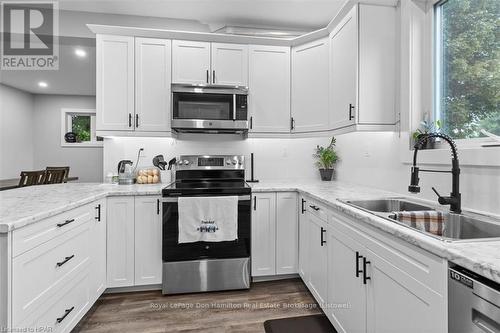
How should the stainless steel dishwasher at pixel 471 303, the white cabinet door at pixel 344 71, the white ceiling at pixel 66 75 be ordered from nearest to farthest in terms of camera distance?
1. the stainless steel dishwasher at pixel 471 303
2. the white cabinet door at pixel 344 71
3. the white ceiling at pixel 66 75

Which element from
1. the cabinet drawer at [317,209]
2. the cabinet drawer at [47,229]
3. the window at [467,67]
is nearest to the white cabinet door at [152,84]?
the cabinet drawer at [47,229]

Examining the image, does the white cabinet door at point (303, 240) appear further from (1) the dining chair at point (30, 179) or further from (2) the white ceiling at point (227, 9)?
(1) the dining chair at point (30, 179)

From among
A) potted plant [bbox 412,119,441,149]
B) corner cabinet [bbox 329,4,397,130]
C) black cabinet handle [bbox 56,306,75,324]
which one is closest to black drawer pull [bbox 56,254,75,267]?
black cabinet handle [bbox 56,306,75,324]

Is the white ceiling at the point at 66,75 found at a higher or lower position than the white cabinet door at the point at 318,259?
higher

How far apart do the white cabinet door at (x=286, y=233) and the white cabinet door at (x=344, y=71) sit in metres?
0.83

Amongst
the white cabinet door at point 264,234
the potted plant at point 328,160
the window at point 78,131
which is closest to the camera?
the white cabinet door at point 264,234

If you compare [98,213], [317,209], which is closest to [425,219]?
[317,209]

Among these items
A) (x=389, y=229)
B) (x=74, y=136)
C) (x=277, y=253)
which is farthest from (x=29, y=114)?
(x=389, y=229)

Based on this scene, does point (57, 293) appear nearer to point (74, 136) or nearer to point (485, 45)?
point (485, 45)

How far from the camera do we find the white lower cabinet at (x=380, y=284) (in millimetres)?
956

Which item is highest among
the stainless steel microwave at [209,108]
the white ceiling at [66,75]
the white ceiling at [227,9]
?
the white ceiling at [227,9]

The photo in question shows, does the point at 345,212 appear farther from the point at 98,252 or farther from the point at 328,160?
the point at 98,252

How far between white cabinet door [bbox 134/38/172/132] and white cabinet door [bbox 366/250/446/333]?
2.26m

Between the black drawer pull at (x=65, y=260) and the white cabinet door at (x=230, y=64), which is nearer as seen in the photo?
the black drawer pull at (x=65, y=260)
